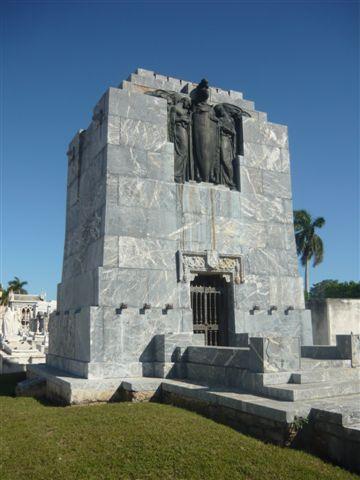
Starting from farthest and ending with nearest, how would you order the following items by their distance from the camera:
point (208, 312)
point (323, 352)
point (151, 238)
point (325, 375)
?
1. point (208, 312)
2. point (151, 238)
3. point (323, 352)
4. point (325, 375)

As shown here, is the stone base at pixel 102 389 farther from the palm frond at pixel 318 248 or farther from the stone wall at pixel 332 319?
the palm frond at pixel 318 248

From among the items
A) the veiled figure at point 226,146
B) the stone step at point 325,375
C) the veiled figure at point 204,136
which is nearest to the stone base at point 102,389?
the stone step at point 325,375

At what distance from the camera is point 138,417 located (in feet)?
24.7

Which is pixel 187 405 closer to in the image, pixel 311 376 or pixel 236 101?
pixel 311 376

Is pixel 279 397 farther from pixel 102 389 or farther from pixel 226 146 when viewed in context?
pixel 226 146

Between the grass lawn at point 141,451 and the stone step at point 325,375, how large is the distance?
159cm

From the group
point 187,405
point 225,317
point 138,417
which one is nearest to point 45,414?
point 138,417

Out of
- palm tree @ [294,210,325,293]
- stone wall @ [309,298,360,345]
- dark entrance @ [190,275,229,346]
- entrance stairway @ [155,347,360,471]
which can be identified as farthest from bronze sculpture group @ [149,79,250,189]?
palm tree @ [294,210,325,293]

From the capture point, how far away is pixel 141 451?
5980 mm

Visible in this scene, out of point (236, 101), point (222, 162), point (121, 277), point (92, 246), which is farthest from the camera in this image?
point (236, 101)

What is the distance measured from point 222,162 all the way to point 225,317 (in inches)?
166

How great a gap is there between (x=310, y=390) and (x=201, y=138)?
762 cm

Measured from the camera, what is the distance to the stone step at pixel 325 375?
767 cm

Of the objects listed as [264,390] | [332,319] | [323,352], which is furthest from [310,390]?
[332,319]
